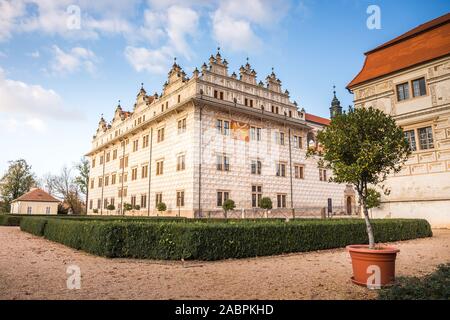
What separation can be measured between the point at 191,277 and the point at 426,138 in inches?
711

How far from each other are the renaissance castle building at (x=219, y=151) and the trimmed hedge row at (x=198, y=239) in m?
14.6

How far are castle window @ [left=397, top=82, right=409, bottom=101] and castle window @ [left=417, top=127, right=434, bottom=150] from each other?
2.48 meters

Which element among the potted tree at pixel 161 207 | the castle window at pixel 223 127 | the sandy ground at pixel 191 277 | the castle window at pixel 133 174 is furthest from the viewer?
the castle window at pixel 133 174

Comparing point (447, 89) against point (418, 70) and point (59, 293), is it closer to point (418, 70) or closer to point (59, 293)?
point (418, 70)

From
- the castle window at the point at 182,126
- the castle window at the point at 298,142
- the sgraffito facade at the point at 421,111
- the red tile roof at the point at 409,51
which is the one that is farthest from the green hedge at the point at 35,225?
the castle window at the point at 298,142

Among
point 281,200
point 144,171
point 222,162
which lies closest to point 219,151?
point 222,162

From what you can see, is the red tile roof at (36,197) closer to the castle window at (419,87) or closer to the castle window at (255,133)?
the castle window at (255,133)

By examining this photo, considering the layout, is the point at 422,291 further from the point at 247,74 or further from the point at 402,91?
the point at 247,74

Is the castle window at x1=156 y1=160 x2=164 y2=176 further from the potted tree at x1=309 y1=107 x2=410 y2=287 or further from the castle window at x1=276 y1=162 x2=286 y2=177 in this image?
the potted tree at x1=309 y1=107 x2=410 y2=287

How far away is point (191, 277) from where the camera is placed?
21.4 feet

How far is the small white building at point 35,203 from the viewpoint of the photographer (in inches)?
1757

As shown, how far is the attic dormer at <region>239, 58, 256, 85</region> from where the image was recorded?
29.8m

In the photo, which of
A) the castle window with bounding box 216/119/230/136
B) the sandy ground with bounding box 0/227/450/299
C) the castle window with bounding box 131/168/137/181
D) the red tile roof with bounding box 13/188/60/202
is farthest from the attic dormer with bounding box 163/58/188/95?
the red tile roof with bounding box 13/188/60/202

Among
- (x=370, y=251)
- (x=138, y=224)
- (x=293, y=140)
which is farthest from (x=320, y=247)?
(x=293, y=140)
